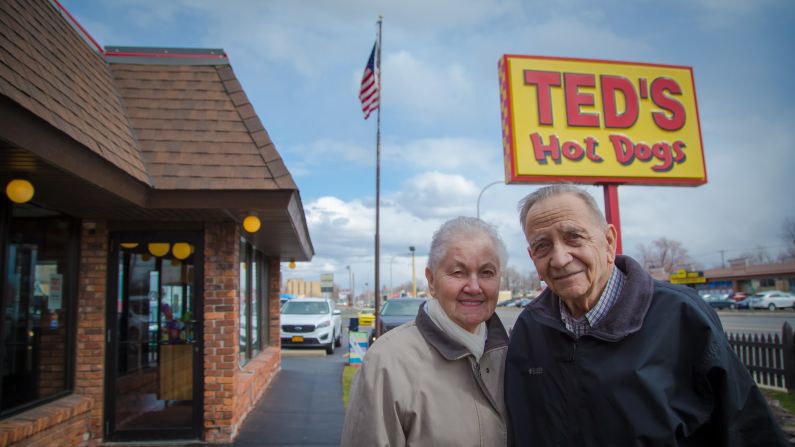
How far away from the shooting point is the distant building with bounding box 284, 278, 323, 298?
97625 mm

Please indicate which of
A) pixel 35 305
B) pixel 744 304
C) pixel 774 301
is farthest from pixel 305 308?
pixel 744 304

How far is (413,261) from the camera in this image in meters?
39.4

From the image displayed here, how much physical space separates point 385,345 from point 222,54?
204 inches

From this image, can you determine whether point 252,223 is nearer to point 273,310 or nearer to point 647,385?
point 647,385

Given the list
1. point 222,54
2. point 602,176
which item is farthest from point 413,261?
point 222,54

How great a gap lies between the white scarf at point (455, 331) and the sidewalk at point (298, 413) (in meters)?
4.43

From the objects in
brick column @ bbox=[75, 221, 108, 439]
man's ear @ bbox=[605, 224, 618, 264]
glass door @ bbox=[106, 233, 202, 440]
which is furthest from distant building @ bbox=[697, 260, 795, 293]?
man's ear @ bbox=[605, 224, 618, 264]

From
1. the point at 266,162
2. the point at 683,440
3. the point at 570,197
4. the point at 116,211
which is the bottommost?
the point at 683,440

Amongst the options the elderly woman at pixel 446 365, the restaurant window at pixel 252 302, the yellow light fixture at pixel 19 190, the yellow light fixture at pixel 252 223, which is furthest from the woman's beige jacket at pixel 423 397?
the restaurant window at pixel 252 302

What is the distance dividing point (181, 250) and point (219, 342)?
119 cm

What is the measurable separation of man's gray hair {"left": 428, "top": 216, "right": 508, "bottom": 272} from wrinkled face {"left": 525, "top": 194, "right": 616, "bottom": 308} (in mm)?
236

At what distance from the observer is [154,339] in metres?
6.49

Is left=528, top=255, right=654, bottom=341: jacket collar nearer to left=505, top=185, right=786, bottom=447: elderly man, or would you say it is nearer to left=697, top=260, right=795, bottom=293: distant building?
left=505, top=185, right=786, bottom=447: elderly man

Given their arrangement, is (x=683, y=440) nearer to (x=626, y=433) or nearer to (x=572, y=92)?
(x=626, y=433)
